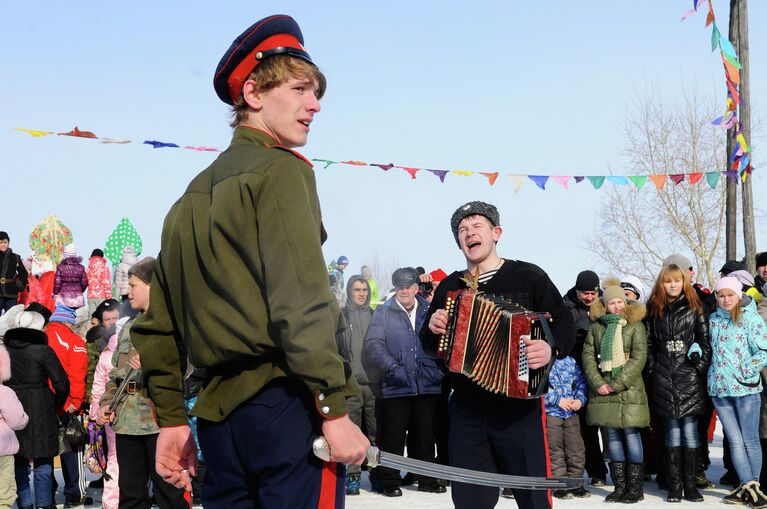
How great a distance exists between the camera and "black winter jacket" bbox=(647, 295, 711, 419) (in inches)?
365

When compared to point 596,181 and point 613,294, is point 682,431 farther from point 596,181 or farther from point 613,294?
point 596,181

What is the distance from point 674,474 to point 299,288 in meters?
7.49

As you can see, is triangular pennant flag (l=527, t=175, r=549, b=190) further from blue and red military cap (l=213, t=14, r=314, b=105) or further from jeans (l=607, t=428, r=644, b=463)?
blue and red military cap (l=213, t=14, r=314, b=105)

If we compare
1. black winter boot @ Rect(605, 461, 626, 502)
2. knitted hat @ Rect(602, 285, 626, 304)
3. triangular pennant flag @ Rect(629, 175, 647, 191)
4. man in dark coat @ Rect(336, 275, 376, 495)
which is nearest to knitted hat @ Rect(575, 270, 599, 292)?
knitted hat @ Rect(602, 285, 626, 304)

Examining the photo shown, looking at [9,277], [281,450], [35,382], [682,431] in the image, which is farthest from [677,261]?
[9,277]

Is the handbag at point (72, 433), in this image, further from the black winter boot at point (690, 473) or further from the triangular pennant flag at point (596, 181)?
the triangular pennant flag at point (596, 181)

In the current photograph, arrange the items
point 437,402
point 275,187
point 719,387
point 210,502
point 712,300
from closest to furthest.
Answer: point 275,187 < point 210,502 < point 719,387 < point 712,300 < point 437,402

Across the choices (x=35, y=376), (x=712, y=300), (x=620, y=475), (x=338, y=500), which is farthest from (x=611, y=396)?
(x=338, y=500)

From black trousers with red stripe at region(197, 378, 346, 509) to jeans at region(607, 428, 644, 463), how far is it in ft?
23.5

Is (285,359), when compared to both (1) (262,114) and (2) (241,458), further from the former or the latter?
(1) (262,114)

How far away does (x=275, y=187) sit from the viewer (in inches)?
110

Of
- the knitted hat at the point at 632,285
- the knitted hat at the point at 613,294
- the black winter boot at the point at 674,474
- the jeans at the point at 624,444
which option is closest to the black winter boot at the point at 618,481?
the jeans at the point at 624,444

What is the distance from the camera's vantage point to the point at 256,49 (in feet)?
10.0

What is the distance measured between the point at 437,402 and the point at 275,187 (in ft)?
28.0
